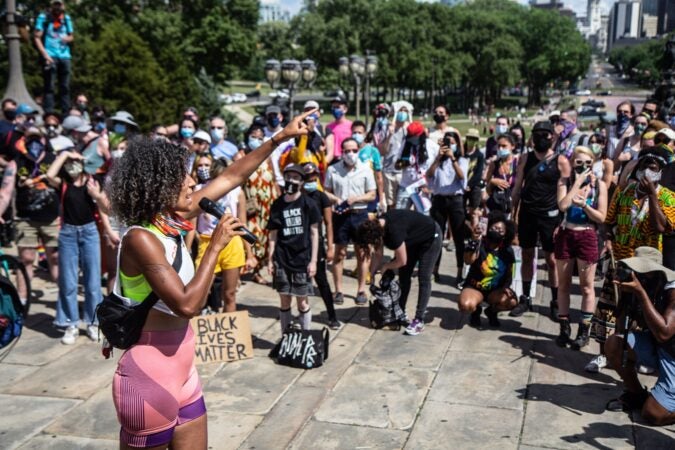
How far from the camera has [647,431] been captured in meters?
5.35

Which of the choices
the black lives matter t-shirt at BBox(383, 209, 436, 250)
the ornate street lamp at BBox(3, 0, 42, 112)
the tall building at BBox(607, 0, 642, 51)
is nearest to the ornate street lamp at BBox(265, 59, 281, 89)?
the ornate street lamp at BBox(3, 0, 42, 112)

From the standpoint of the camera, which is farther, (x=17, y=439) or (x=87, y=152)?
(x=87, y=152)

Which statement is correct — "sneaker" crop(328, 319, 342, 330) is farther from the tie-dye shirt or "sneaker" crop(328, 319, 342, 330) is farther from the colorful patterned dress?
the colorful patterned dress

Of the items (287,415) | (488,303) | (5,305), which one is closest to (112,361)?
(5,305)

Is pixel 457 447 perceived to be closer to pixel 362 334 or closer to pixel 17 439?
pixel 362 334

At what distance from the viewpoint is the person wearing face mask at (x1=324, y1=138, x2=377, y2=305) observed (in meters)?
8.55

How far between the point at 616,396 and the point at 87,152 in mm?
6534

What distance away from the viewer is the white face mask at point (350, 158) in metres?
8.55

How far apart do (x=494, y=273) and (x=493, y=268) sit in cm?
5

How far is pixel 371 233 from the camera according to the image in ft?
25.3

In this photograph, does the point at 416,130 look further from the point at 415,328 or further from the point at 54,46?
the point at 54,46

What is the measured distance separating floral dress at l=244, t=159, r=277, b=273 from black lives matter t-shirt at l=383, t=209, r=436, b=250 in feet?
7.42

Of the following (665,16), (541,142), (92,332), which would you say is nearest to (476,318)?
(541,142)

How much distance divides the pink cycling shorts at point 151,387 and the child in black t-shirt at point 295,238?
153 inches
